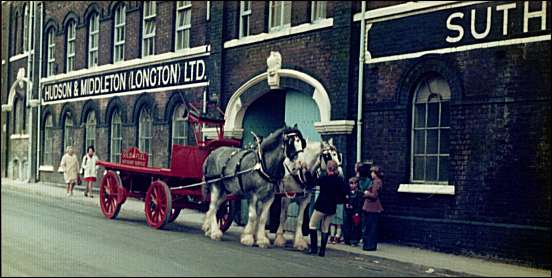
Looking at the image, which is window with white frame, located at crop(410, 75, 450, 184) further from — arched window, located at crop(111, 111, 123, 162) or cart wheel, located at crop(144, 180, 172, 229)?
arched window, located at crop(111, 111, 123, 162)

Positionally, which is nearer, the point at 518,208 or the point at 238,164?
the point at 518,208

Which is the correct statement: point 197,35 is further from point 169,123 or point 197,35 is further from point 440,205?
point 440,205

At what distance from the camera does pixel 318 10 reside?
15.7 m

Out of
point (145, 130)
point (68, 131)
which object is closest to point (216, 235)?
point (145, 130)

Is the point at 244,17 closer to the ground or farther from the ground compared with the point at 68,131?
farther from the ground

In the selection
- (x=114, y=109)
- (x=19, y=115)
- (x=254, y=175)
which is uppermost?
(x=114, y=109)

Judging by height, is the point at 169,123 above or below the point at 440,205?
above

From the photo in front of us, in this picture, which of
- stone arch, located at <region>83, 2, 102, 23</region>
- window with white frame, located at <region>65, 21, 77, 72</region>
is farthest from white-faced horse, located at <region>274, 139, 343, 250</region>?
window with white frame, located at <region>65, 21, 77, 72</region>

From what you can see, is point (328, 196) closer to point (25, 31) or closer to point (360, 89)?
point (360, 89)

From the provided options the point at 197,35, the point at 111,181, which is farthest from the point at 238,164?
the point at 197,35

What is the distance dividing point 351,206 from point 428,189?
59.4 inches

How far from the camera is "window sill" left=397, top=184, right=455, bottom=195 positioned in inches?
508

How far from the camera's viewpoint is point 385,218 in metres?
14.1

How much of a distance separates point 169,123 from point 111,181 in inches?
197
